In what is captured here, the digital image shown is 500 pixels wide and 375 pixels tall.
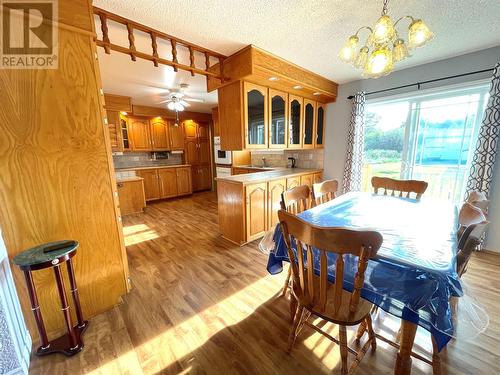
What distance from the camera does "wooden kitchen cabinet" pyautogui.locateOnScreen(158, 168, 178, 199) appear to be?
5.30 m

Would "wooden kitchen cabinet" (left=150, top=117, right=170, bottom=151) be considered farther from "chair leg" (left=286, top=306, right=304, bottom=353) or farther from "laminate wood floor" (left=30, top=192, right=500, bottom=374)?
"chair leg" (left=286, top=306, right=304, bottom=353)

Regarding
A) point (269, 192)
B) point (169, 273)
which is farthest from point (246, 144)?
point (169, 273)

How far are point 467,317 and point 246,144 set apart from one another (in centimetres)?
231

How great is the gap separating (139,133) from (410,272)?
18.6ft

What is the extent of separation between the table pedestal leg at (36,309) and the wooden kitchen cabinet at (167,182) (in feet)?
Answer: 13.8

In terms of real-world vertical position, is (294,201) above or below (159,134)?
below

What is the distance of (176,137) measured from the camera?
5.62 m

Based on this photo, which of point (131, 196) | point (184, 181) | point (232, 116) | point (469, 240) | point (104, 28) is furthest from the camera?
point (184, 181)

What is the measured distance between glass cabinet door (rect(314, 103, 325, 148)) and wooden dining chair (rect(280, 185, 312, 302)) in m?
2.08

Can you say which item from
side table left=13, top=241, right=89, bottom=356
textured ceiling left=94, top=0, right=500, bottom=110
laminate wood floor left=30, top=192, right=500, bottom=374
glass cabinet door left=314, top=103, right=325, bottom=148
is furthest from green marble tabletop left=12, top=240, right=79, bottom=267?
glass cabinet door left=314, top=103, right=325, bottom=148

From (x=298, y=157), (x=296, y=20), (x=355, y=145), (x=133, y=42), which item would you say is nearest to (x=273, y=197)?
(x=298, y=157)

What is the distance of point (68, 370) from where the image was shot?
48.2 inches

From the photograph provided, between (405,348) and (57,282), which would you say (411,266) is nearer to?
(405,348)

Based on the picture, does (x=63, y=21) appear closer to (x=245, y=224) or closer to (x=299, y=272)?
→ (x=299, y=272)
